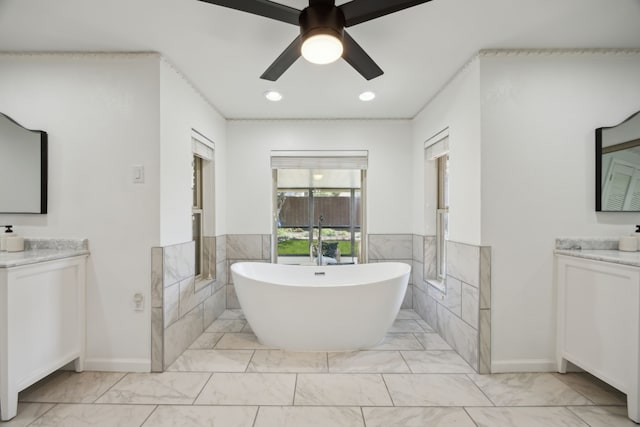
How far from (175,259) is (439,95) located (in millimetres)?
2727

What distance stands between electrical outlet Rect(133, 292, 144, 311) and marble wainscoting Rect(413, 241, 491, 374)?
2414 mm

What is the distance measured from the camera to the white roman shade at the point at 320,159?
147 inches

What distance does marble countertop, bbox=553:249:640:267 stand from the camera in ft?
5.87

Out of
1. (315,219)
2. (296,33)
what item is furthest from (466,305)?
(315,219)

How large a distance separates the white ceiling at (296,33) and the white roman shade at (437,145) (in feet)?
1.50

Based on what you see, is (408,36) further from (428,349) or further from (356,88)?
(428,349)

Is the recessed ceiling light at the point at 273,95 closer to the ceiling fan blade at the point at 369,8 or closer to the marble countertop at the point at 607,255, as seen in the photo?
the ceiling fan blade at the point at 369,8

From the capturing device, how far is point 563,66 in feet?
7.50

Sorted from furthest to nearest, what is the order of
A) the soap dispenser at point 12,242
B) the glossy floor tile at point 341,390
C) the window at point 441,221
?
the window at point 441,221
the soap dispenser at point 12,242
the glossy floor tile at point 341,390

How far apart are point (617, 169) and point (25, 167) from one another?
4.23 metres

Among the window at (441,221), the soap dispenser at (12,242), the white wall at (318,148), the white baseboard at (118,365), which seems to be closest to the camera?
the soap dispenser at (12,242)

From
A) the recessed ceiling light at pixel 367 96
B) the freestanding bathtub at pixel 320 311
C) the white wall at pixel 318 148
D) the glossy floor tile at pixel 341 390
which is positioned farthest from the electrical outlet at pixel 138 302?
the recessed ceiling light at pixel 367 96

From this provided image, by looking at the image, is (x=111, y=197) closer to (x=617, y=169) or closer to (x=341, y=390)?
(x=341, y=390)

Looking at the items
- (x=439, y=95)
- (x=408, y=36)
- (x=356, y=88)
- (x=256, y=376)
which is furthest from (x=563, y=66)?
(x=256, y=376)
